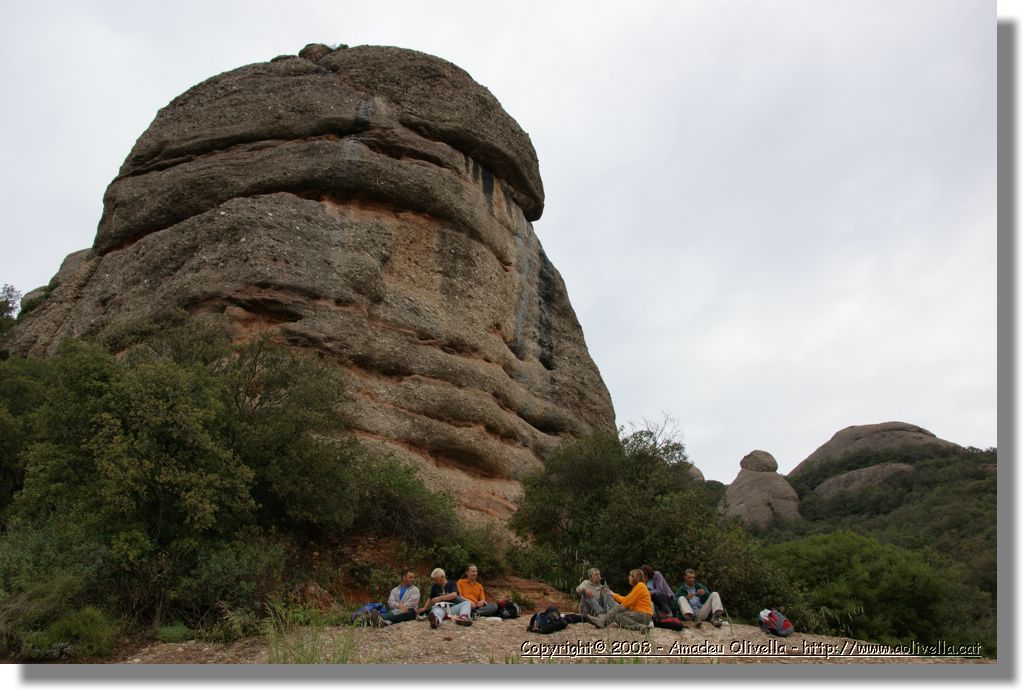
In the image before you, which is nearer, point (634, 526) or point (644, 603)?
point (644, 603)

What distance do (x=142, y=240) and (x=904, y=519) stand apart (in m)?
28.8

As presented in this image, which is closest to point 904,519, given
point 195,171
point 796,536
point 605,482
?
point 796,536

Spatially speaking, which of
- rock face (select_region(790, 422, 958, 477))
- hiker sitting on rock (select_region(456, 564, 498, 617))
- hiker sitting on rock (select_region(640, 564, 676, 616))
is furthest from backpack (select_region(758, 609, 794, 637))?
rock face (select_region(790, 422, 958, 477))

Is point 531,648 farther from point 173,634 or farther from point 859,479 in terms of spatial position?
point 859,479

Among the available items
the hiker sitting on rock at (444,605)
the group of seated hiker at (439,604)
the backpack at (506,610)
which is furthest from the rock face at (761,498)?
the hiker sitting on rock at (444,605)

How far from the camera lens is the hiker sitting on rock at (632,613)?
351 inches

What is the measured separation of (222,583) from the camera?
931 centimetres

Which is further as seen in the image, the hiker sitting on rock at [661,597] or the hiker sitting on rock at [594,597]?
the hiker sitting on rock at [661,597]

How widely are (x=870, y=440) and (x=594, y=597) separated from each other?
163 feet

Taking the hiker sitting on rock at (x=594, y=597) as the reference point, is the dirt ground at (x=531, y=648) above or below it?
below

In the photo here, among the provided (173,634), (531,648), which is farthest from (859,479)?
(173,634)

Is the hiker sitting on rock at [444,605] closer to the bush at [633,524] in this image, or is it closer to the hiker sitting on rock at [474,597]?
the hiker sitting on rock at [474,597]

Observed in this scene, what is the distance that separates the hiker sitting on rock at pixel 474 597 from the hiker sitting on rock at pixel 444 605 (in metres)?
0.13

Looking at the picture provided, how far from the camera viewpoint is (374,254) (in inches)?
664
